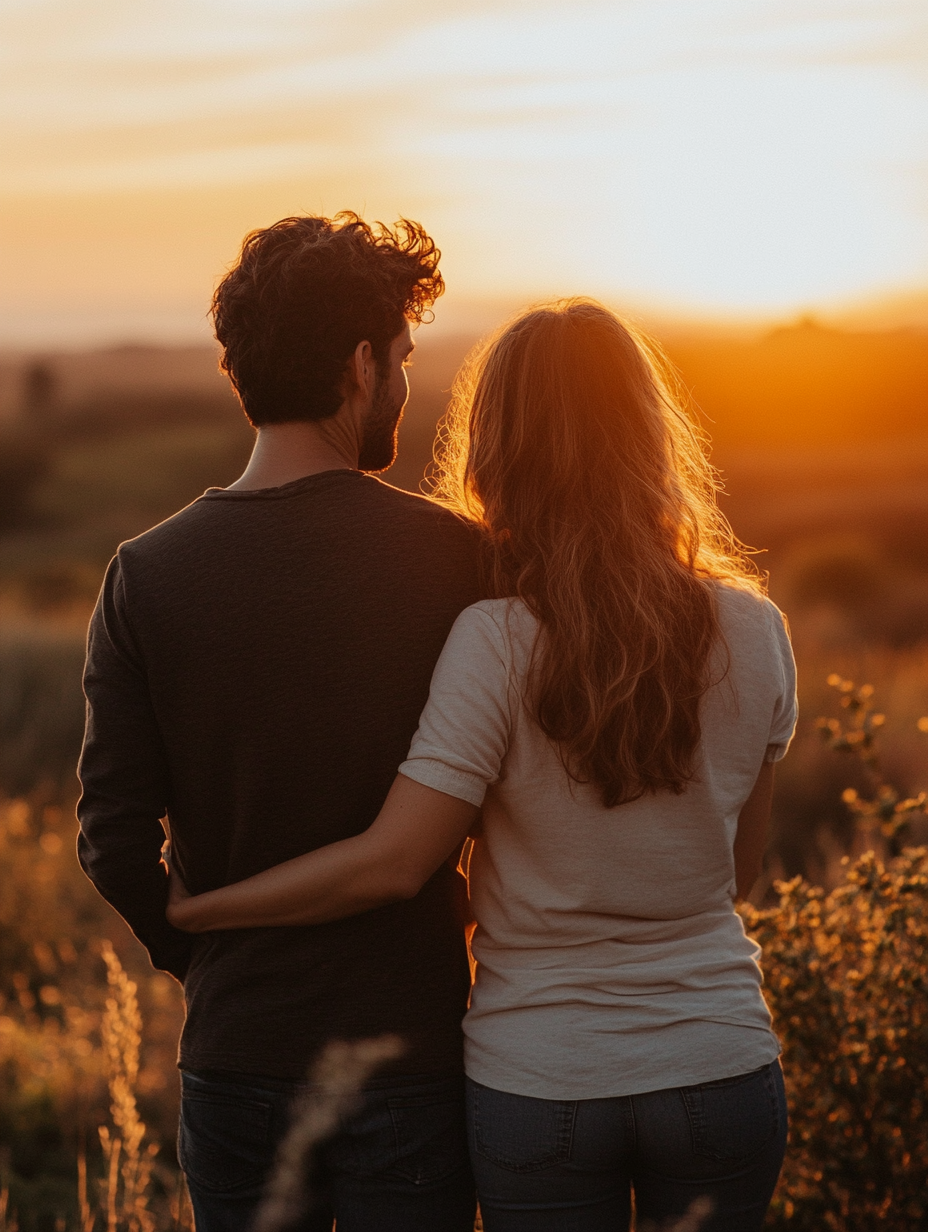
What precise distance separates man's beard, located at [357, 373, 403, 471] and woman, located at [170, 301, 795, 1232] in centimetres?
27

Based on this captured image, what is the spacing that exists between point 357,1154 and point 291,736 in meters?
0.65

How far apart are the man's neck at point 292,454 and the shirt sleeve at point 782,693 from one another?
0.72 meters

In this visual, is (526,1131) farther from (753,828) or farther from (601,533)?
(601,533)

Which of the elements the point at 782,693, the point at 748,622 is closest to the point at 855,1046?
the point at 782,693

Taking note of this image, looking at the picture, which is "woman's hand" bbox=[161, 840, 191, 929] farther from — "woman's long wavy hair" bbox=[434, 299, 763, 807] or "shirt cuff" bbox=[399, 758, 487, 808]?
"woman's long wavy hair" bbox=[434, 299, 763, 807]

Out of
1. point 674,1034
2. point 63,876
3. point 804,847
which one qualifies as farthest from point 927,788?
point 674,1034

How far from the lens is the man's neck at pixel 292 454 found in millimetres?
1923

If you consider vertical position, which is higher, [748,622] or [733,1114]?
[748,622]

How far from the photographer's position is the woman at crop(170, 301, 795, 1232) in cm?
173

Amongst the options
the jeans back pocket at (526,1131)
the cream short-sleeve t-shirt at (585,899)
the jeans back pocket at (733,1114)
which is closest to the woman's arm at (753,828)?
the cream short-sleeve t-shirt at (585,899)

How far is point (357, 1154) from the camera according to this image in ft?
6.09

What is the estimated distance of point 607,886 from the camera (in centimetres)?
175

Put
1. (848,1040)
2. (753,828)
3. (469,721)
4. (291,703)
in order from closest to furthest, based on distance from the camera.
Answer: (469,721)
(291,703)
(753,828)
(848,1040)

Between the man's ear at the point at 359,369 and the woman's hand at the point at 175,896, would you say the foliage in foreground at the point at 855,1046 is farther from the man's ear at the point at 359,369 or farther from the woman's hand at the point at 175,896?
the man's ear at the point at 359,369
